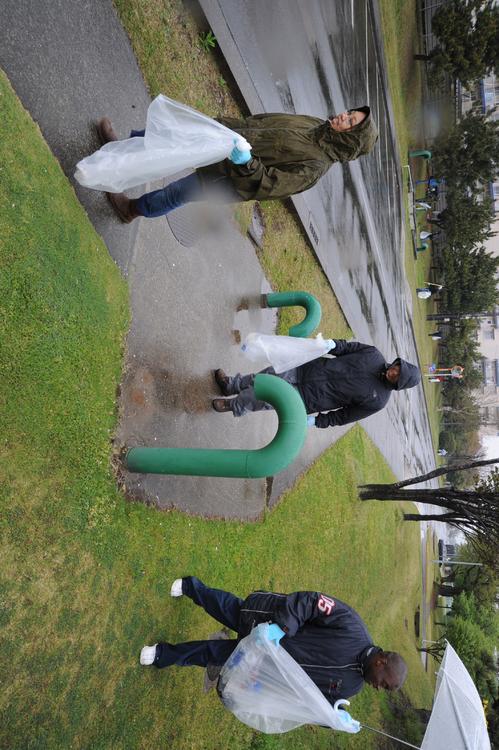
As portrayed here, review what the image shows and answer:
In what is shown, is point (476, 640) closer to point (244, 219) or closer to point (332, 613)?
point (332, 613)

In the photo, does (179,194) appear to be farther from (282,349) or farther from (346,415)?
(346,415)

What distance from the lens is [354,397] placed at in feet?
17.4

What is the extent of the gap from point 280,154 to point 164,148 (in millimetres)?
934

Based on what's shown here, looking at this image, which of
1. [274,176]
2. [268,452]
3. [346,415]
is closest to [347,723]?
[268,452]

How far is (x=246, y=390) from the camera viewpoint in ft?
18.4

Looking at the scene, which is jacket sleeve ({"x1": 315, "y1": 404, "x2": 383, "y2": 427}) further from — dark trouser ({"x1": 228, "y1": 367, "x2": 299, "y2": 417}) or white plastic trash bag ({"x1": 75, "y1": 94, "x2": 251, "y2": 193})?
white plastic trash bag ({"x1": 75, "y1": 94, "x2": 251, "y2": 193})

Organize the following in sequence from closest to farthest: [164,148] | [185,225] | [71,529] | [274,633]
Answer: [164,148], [71,529], [274,633], [185,225]

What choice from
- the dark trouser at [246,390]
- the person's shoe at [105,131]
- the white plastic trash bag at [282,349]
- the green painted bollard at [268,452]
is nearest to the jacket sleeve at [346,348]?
the white plastic trash bag at [282,349]

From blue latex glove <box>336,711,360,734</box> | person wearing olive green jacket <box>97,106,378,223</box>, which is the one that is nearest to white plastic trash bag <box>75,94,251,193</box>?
person wearing olive green jacket <box>97,106,378,223</box>

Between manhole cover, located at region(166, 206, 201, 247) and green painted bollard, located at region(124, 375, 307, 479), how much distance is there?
2.34 metres

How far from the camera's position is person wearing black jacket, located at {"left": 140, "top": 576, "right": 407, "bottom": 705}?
4125mm

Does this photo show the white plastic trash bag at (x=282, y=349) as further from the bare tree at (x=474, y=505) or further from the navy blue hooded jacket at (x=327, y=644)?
the bare tree at (x=474, y=505)

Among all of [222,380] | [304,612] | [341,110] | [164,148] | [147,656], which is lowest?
[147,656]

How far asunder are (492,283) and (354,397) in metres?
21.5
